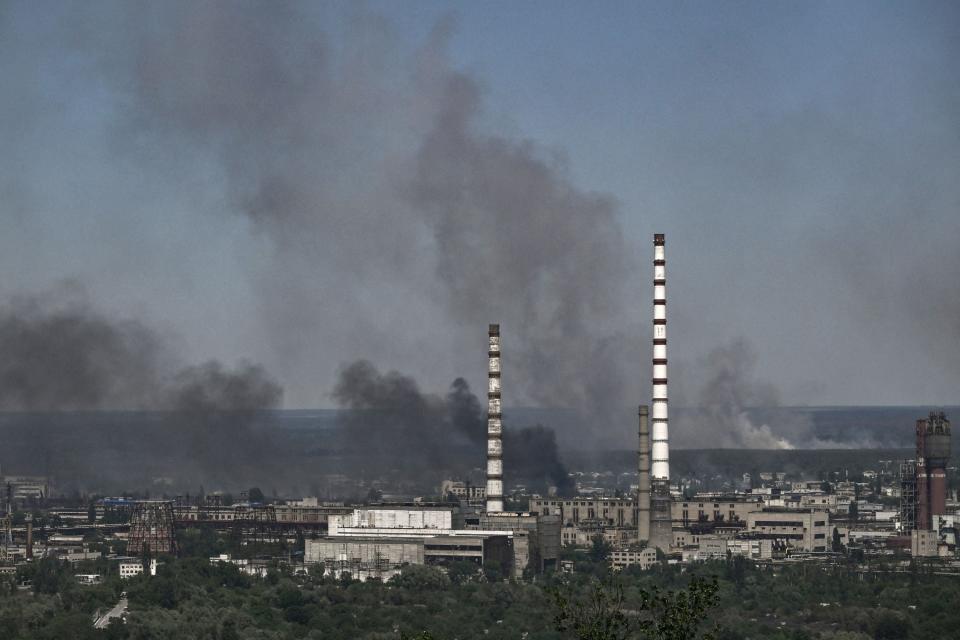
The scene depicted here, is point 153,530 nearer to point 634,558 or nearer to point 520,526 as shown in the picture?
point 520,526

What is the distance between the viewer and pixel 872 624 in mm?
47219

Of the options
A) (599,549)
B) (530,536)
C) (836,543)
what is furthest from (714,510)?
(530,536)

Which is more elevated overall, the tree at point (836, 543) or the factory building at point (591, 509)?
the factory building at point (591, 509)

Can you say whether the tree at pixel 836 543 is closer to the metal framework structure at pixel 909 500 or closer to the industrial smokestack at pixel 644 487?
the metal framework structure at pixel 909 500

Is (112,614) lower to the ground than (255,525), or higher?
lower

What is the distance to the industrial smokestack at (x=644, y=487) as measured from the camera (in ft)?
224

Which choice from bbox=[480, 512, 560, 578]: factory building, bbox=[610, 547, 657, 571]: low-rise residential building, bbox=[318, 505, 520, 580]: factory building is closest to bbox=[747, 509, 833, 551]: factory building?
bbox=[610, 547, 657, 571]: low-rise residential building

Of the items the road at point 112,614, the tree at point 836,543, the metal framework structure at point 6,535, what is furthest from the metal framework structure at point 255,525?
the tree at point 836,543

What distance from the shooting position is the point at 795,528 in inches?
2822

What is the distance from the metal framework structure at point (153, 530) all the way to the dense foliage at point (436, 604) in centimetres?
516

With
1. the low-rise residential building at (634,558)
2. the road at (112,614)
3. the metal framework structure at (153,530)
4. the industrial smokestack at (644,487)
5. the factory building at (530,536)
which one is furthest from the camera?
the industrial smokestack at (644,487)

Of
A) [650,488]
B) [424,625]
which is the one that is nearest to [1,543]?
[650,488]

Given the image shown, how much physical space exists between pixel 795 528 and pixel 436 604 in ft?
78.9

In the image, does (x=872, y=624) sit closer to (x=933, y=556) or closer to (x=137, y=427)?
(x=933, y=556)
